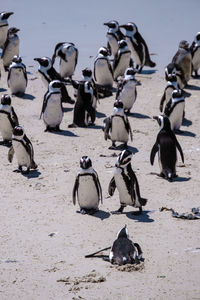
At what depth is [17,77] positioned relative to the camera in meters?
16.3

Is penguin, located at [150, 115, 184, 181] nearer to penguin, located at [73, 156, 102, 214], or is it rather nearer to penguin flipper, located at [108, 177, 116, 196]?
penguin flipper, located at [108, 177, 116, 196]

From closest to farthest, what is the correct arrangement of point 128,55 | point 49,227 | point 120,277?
point 120,277 < point 49,227 < point 128,55

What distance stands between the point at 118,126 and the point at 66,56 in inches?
157

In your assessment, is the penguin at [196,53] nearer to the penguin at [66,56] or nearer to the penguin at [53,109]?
the penguin at [66,56]

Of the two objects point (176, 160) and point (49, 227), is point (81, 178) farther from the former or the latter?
point (176, 160)

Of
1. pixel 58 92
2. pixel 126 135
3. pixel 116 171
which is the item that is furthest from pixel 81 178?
pixel 58 92

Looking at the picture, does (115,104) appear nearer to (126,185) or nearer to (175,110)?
(175,110)

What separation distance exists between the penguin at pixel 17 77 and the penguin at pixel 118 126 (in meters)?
3.12

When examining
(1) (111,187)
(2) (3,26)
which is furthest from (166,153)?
(2) (3,26)

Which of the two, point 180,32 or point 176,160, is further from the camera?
point 180,32

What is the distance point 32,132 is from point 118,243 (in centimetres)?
590

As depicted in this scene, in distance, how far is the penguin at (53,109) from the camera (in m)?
14.6

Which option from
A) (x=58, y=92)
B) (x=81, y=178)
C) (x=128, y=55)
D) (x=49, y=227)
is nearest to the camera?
(x=49, y=227)

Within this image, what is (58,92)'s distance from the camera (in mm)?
14773
